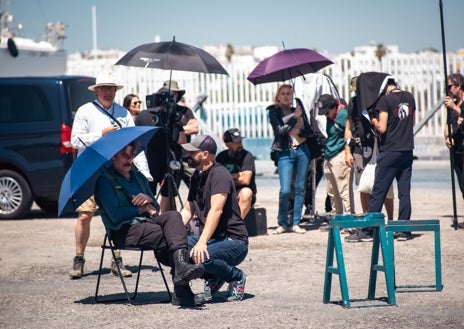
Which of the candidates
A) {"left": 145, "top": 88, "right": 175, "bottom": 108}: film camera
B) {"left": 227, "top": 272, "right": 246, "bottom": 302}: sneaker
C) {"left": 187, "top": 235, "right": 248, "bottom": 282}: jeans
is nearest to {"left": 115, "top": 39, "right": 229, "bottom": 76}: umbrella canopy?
{"left": 145, "top": 88, "right": 175, "bottom": 108}: film camera

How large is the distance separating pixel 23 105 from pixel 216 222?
314 inches

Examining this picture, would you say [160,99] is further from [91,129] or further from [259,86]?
[259,86]

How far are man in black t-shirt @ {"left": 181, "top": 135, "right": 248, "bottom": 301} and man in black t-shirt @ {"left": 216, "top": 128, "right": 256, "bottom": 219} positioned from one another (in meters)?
3.26

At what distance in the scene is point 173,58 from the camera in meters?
12.0

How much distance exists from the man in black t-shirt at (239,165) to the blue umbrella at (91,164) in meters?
3.44

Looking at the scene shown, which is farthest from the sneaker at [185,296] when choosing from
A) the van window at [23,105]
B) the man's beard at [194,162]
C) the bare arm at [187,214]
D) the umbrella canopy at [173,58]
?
the van window at [23,105]

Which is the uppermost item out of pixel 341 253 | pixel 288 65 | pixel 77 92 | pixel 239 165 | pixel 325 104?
pixel 288 65

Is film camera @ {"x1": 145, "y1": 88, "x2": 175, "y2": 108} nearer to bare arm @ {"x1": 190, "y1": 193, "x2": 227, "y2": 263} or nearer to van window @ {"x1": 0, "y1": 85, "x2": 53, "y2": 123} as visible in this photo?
van window @ {"x1": 0, "y1": 85, "x2": 53, "y2": 123}

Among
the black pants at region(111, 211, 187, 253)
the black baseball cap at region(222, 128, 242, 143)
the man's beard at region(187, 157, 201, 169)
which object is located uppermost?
the black baseball cap at region(222, 128, 242, 143)

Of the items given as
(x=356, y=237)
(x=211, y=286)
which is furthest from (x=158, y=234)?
(x=356, y=237)

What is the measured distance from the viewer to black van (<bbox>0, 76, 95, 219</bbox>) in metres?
15.8

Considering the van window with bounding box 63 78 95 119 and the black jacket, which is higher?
the van window with bounding box 63 78 95 119

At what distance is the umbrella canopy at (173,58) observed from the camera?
1190 cm

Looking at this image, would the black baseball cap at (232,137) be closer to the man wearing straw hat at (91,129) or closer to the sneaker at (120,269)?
the man wearing straw hat at (91,129)
